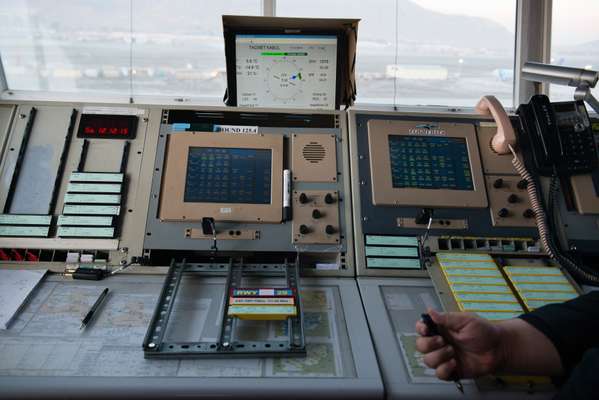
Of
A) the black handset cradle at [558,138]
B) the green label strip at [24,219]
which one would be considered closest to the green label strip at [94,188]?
the green label strip at [24,219]

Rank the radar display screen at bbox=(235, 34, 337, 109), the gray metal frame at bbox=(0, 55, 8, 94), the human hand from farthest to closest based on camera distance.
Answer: the gray metal frame at bbox=(0, 55, 8, 94) < the radar display screen at bbox=(235, 34, 337, 109) < the human hand

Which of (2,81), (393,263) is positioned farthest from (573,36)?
(2,81)

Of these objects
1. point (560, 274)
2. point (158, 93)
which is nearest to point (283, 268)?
point (560, 274)

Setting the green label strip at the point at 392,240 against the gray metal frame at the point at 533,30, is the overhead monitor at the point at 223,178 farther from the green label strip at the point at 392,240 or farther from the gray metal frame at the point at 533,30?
the gray metal frame at the point at 533,30

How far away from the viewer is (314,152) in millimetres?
1548

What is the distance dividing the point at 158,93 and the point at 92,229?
1.20 metres

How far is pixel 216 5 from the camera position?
218cm

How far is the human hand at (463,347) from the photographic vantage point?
838 mm

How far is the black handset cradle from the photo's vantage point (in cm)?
151

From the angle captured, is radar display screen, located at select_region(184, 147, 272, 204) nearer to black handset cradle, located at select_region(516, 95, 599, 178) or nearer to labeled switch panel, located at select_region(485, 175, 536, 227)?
labeled switch panel, located at select_region(485, 175, 536, 227)

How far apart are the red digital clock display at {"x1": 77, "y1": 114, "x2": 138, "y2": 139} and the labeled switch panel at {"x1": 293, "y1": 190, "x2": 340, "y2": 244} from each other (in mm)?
727

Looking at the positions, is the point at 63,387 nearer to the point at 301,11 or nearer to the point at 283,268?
the point at 283,268

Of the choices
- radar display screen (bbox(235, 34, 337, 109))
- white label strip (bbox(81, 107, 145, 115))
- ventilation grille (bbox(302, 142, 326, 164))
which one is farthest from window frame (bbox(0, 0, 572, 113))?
ventilation grille (bbox(302, 142, 326, 164))

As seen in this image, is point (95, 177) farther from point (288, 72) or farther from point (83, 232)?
point (288, 72)
